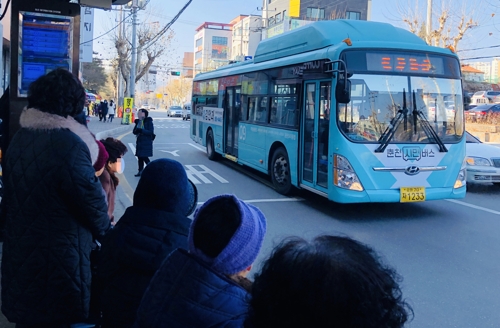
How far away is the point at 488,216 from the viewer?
29.4ft

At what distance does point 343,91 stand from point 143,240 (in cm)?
588

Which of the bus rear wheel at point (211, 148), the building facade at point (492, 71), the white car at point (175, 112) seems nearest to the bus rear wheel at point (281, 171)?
the bus rear wheel at point (211, 148)

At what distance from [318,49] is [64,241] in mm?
7616

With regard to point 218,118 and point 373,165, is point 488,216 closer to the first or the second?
point 373,165

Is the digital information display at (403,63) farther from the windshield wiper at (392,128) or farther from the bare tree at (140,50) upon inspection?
the bare tree at (140,50)

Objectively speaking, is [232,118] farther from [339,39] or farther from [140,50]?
[140,50]

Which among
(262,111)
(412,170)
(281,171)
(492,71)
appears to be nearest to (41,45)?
(412,170)

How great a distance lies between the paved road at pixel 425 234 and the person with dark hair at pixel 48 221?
1125 millimetres

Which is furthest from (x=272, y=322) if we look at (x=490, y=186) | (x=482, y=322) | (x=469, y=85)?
(x=469, y=85)

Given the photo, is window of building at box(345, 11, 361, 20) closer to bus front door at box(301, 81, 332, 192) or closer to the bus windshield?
bus front door at box(301, 81, 332, 192)

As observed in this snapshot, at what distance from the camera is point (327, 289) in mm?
1264

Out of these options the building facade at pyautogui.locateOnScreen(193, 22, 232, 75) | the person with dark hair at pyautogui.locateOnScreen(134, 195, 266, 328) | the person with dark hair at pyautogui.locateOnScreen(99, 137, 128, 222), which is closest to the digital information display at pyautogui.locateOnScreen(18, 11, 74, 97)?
the person with dark hair at pyautogui.locateOnScreen(99, 137, 128, 222)

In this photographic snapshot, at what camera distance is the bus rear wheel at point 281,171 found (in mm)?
10291

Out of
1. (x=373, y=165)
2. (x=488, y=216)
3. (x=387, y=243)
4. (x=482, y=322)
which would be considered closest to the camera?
(x=482, y=322)
